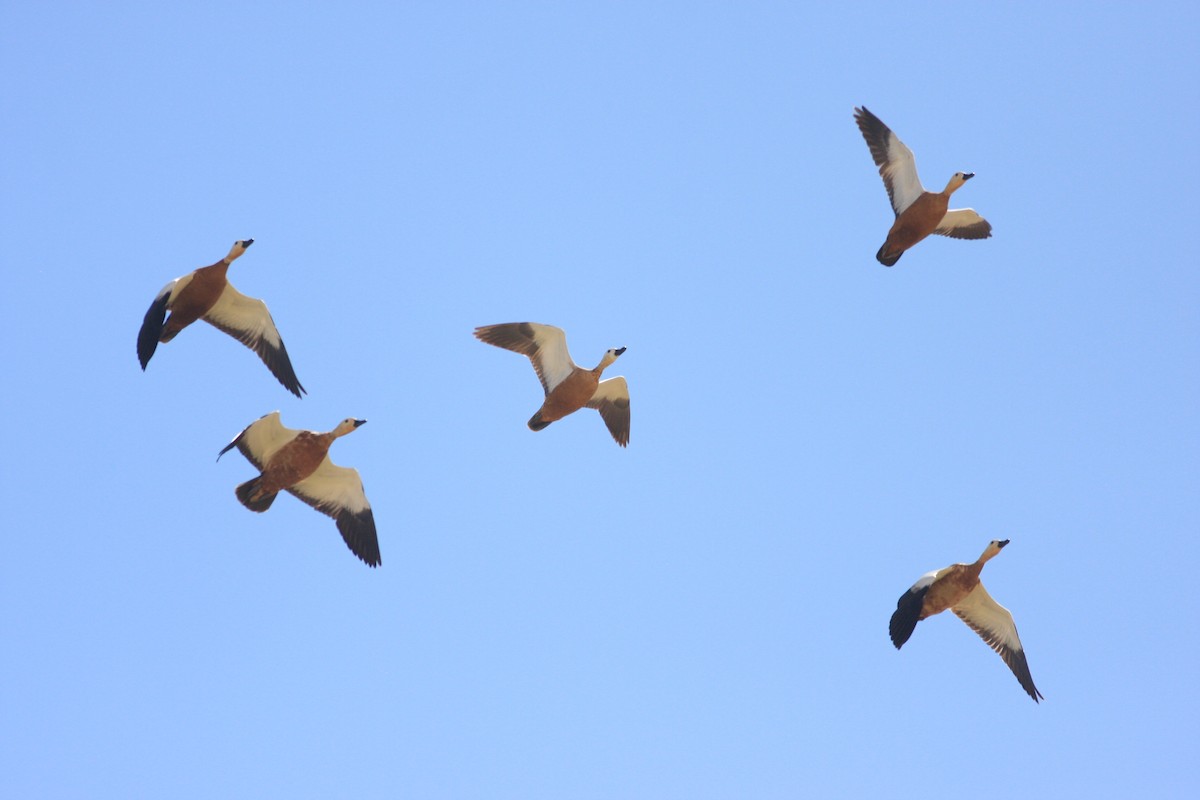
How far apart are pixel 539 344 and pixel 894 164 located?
218 inches

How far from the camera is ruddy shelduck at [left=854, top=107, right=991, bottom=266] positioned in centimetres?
1906

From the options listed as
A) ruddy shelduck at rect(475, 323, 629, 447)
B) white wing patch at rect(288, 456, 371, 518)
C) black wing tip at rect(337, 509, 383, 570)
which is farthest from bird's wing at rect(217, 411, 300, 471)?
ruddy shelduck at rect(475, 323, 629, 447)

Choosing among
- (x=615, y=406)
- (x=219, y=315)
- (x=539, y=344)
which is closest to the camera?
(x=219, y=315)

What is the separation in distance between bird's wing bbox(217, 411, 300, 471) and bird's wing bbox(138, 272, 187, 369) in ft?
4.95

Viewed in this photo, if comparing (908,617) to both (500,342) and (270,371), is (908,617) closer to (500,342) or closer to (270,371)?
(500,342)

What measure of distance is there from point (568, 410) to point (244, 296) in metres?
4.33

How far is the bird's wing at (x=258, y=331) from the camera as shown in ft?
58.5

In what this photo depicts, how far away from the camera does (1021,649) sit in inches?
716

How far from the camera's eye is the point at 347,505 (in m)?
17.0

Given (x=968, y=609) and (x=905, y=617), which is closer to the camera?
(x=905, y=617)

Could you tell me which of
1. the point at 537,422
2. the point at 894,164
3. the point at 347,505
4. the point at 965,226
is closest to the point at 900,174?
the point at 894,164

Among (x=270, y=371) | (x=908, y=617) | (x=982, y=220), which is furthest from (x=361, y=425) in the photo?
(x=982, y=220)

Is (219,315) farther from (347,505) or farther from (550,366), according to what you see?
(550,366)

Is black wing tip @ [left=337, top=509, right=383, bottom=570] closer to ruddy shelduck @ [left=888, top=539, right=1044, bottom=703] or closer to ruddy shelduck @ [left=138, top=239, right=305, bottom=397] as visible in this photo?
ruddy shelduck @ [left=138, top=239, right=305, bottom=397]
